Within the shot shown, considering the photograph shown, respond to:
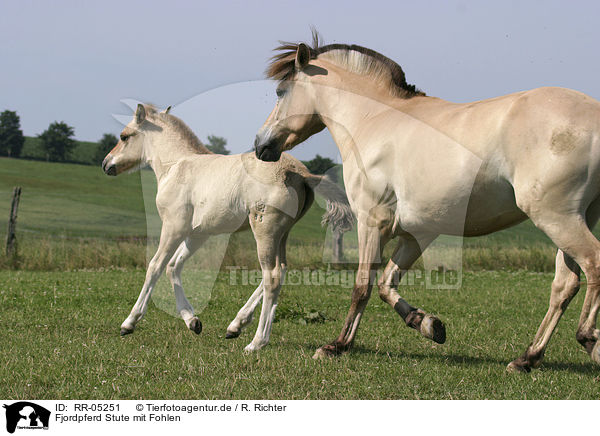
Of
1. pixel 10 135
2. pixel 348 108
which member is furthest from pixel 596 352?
pixel 10 135

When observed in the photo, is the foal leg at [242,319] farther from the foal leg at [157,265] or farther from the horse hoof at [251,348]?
the foal leg at [157,265]

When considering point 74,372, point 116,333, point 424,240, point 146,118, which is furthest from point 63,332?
point 424,240

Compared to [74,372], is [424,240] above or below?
above

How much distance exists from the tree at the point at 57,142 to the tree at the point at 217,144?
312 ft

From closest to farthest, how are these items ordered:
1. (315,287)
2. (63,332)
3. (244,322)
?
(244,322), (63,332), (315,287)

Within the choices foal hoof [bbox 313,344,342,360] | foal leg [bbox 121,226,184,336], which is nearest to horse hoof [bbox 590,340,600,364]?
foal hoof [bbox 313,344,342,360]

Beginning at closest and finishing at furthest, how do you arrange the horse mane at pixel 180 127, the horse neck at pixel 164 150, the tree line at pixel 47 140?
the horse neck at pixel 164 150, the horse mane at pixel 180 127, the tree line at pixel 47 140

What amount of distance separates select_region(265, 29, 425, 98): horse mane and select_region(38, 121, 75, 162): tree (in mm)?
97027

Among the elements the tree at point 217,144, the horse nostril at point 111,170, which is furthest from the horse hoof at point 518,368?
the horse nostril at point 111,170

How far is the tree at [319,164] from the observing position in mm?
7230

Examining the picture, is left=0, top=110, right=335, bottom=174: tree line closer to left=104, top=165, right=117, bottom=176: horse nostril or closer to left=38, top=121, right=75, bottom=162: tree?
left=38, top=121, right=75, bottom=162: tree

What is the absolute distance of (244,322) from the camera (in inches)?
265

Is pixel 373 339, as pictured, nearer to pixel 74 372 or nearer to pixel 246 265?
pixel 74 372
